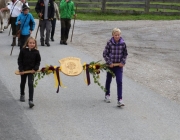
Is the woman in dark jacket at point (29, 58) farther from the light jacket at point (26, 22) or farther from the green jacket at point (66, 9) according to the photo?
the green jacket at point (66, 9)

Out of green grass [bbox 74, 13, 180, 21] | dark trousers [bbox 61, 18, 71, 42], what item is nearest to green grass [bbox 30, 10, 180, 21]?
green grass [bbox 74, 13, 180, 21]

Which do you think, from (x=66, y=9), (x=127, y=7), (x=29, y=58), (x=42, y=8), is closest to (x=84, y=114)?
(x=29, y=58)

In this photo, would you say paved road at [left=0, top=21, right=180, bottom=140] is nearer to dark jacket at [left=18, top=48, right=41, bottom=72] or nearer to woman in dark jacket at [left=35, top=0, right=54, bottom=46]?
dark jacket at [left=18, top=48, right=41, bottom=72]

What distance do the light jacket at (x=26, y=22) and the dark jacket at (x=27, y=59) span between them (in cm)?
577

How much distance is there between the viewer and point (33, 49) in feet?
34.6

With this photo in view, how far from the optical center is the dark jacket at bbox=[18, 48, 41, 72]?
1048 centimetres

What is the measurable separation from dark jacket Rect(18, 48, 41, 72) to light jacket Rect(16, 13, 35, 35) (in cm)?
577

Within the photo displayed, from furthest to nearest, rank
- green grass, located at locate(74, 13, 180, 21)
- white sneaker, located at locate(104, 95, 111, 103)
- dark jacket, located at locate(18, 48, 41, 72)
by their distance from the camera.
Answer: green grass, located at locate(74, 13, 180, 21)
white sneaker, located at locate(104, 95, 111, 103)
dark jacket, located at locate(18, 48, 41, 72)

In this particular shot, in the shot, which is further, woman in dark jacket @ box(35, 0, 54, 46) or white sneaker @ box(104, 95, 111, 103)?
woman in dark jacket @ box(35, 0, 54, 46)

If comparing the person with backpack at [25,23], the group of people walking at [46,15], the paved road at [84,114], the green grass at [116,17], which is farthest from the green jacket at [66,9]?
the green grass at [116,17]

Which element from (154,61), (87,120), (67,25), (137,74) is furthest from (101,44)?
(87,120)

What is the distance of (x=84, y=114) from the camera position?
9953mm

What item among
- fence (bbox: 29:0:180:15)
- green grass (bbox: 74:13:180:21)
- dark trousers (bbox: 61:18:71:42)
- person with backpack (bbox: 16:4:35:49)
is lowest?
green grass (bbox: 74:13:180:21)

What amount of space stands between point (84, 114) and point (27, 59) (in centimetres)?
160
